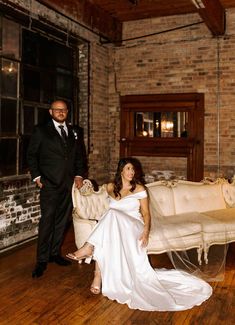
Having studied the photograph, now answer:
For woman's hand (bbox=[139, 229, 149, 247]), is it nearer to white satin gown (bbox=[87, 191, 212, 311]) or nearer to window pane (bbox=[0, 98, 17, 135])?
white satin gown (bbox=[87, 191, 212, 311])

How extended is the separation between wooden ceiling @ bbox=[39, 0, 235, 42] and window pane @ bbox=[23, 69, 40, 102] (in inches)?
43.0

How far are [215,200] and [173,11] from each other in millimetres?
3791

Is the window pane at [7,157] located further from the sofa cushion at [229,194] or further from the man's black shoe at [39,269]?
the sofa cushion at [229,194]

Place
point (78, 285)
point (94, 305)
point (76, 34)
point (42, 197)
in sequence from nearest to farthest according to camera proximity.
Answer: point (94, 305) → point (78, 285) → point (42, 197) → point (76, 34)

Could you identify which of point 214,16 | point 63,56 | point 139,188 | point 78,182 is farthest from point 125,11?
point 139,188

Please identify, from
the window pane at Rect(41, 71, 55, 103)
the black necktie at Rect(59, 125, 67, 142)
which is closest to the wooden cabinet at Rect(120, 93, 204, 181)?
the window pane at Rect(41, 71, 55, 103)

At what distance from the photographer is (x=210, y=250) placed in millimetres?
5082

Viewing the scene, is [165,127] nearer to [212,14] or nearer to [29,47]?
[212,14]

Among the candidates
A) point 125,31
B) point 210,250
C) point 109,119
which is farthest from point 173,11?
point 210,250

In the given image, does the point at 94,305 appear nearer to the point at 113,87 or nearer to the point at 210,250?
the point at 210,250

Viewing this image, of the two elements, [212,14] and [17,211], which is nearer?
[17,211]

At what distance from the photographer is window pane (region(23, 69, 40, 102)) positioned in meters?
5.67

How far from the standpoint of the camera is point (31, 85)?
579 cm

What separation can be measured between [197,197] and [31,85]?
3074mm
